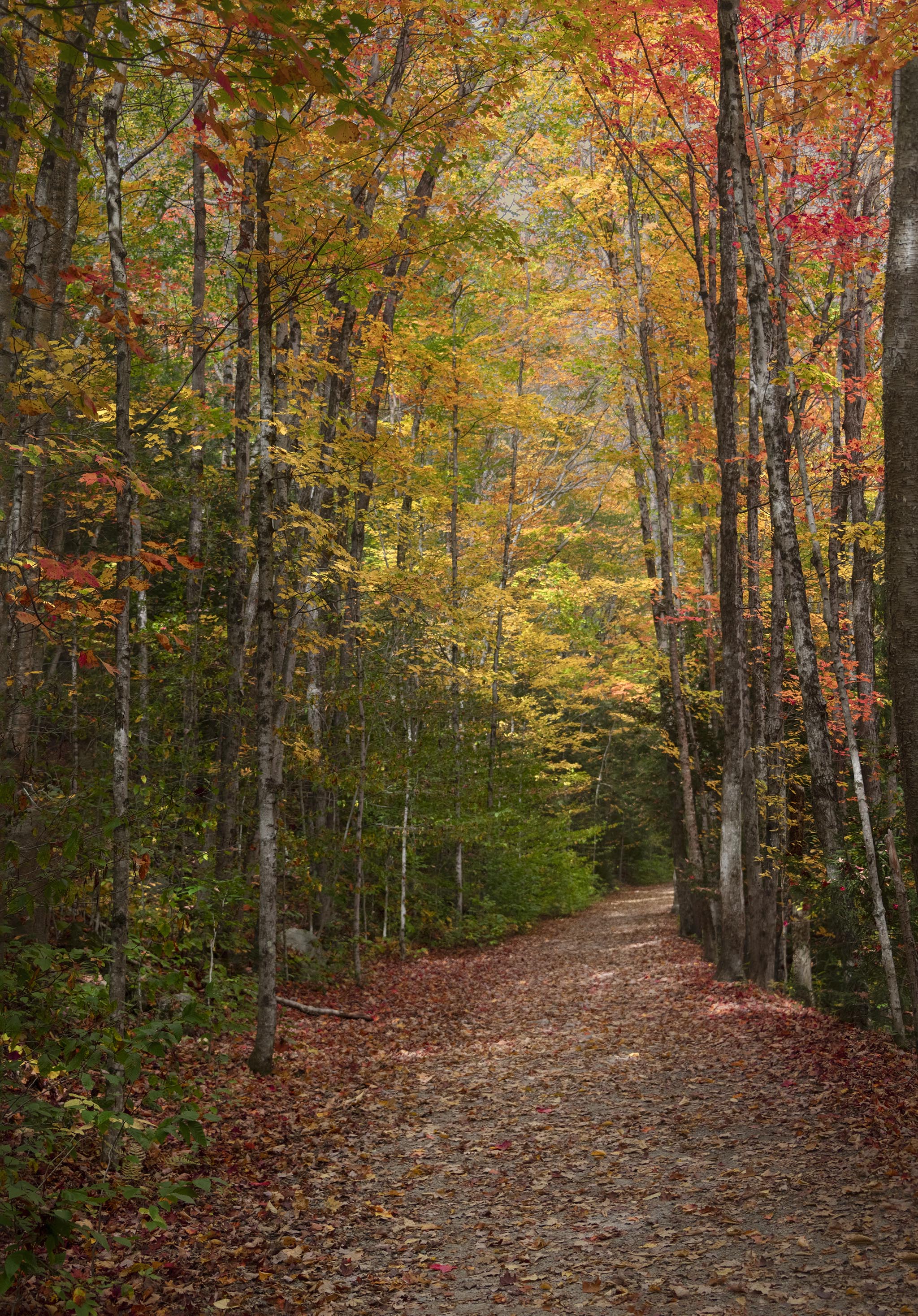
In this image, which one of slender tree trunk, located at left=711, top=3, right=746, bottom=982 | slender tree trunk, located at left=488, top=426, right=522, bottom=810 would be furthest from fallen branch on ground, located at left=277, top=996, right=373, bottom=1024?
slender tree trunk, located at left=488, top=426, right=522, bottom=810

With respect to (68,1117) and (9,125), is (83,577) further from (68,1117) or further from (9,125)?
(68,1117)

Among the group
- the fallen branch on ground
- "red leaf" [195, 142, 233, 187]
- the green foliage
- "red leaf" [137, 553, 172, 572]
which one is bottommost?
the fallen branch on ground

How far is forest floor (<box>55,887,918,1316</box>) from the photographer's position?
159 inches

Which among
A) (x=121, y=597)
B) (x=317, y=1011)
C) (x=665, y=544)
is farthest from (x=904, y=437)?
(x=665, y=544)

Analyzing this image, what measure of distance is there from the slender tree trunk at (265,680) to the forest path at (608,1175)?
35.4 inches

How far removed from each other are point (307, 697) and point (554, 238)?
1173 centimetres

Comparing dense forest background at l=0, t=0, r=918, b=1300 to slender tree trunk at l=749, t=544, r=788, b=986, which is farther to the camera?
→ slender tree trunk at l=749, t=544, r=788, b=986

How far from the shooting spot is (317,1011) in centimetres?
961

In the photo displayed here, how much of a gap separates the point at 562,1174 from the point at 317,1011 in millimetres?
4587

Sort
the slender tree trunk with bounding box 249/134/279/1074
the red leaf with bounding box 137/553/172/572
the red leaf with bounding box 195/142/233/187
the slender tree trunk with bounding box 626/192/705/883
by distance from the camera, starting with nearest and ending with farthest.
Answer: the red leaf with bounding box 195/142/233/187, the red leaf with bounding box 137/553/172/572, the slender tree trunk with bounding box 249/134/279/1074, the slender tree trunk with bounding box 626/192/705/883

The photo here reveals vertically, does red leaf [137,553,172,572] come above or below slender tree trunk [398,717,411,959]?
above

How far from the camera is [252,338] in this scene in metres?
12.4

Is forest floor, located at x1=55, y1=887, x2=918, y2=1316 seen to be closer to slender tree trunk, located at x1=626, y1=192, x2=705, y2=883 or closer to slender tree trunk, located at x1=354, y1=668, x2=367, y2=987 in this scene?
slender tree trunk, located at x1=354, y1=668, x2=367, y2=987

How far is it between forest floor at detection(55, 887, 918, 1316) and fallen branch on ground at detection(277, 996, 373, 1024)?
0.12 metres
